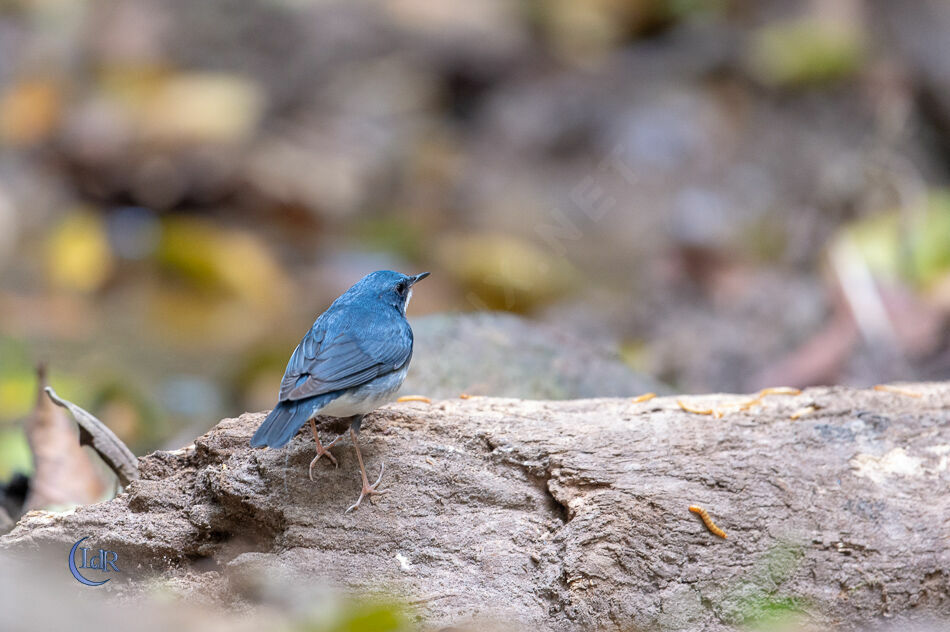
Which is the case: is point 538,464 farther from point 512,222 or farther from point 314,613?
point 512,222

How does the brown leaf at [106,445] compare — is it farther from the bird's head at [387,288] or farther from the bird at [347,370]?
the bird's head at [387,288]

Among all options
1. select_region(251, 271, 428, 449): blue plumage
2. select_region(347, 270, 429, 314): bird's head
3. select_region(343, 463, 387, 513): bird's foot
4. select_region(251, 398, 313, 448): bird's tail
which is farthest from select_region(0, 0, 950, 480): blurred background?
Answer: select_region(251, 398, 313, 448): bird's tail

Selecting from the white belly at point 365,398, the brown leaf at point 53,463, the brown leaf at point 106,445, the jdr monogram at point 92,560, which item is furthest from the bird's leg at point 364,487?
the brown leaf at point 53,463

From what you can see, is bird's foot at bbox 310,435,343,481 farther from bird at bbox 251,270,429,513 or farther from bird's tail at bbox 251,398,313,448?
bird's tail at bbox 251,398,313,448

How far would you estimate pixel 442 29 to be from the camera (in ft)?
42.5

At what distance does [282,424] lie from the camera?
10.7 feet

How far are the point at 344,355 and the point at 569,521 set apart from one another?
1.01m

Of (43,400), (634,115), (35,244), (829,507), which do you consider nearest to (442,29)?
(634,115)

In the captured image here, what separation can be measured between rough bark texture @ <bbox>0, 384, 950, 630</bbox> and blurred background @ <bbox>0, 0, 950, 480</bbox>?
53.7 inches

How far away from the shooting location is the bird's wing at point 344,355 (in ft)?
11.2

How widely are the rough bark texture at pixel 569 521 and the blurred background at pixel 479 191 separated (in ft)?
4.47

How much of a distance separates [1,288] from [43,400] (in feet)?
17.5

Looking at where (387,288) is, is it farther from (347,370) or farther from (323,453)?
(323,453)

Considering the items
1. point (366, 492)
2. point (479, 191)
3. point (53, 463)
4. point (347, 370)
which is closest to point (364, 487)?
point (366, 492)
